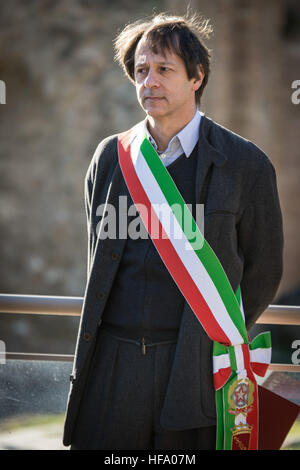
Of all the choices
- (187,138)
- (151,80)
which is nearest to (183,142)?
(187,138)

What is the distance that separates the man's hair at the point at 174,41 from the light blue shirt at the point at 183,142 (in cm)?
15

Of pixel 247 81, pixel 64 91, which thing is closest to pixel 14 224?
pixel 64 91

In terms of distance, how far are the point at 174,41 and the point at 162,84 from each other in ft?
0.53

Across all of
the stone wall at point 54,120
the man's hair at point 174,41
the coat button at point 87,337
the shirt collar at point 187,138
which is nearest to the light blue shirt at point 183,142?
the shirt collar at point 187,138

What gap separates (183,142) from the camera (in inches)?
101

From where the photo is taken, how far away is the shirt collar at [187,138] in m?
2.57

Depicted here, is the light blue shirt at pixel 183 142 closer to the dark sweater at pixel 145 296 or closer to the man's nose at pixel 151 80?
the dark sweater at pixel 145 296

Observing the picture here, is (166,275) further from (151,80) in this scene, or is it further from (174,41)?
(174,41)

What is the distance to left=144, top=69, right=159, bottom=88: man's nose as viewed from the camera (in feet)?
8.21

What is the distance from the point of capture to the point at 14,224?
1304cm
